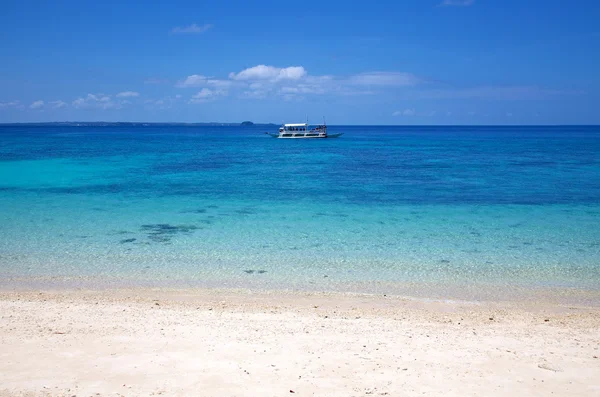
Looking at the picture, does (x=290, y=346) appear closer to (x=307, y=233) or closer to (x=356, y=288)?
(x=356, y=288)

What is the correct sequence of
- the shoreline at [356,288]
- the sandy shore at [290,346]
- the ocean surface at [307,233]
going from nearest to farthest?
the sandy shore at [290,346], the shoreline at [356,288], the ocean surface at [307,233]

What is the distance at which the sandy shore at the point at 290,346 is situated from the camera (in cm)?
652

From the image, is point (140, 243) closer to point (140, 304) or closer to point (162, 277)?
point (162, 277)

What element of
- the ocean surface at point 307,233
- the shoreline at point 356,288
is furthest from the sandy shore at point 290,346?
the ocean surface at point 307,233

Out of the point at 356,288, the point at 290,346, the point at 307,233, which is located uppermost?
the point at 307,233

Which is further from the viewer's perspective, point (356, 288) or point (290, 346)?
point (356, 288)

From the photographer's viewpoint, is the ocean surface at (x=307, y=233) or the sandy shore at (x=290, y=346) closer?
the sandy shore at (x=290, y=346)

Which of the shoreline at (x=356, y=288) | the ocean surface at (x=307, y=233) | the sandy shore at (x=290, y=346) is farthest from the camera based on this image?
the ocean surface at (x=307, y=233)

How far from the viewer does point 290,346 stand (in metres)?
7.88

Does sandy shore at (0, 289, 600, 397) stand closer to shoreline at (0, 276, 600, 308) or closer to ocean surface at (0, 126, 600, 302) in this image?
shoreline at (0, 276, 600, 308)

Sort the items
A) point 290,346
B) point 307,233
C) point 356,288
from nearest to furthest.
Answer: point 290,346
point 356,288
point 307,233

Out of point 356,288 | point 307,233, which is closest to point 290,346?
point 356,288

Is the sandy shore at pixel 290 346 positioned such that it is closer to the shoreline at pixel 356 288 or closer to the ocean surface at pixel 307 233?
the shoreline at pixel 356 288

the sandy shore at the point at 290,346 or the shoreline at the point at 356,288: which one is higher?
the sandy shore at the point at 290,346
